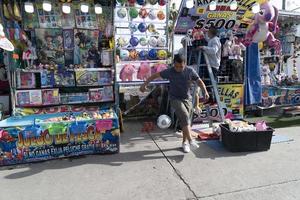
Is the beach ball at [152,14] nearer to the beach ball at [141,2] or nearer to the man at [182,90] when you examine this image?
the beach ball at [141,2]

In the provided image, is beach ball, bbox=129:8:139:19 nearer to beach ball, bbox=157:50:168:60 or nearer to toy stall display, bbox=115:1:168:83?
toy stall display, bbox=115:1:168:83

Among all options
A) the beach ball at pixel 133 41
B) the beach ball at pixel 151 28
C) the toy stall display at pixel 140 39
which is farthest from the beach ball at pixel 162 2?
Result: the beach ball at pixel 133 41

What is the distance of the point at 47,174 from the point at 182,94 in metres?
2.31

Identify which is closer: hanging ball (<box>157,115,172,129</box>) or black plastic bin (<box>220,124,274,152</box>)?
black plastic bin (<box>220,124,274,152</box>)

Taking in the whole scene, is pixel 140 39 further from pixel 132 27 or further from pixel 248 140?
pixel 248 140

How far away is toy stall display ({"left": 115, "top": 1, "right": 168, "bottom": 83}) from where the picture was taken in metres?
5.49

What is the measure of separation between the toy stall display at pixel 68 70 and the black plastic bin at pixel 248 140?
1745 mm

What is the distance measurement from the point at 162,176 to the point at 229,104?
3.07 metres

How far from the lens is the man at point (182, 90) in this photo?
4461 millimetres

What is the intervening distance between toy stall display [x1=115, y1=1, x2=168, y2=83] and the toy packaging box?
1423mm

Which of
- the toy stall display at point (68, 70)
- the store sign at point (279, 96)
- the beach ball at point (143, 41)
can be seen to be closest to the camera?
the toy stall display at point (68, 70)

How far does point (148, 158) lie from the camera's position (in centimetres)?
425

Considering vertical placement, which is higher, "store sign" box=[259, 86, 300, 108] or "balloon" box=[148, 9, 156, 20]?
"balloon" box=[148, 9, 156, 20]

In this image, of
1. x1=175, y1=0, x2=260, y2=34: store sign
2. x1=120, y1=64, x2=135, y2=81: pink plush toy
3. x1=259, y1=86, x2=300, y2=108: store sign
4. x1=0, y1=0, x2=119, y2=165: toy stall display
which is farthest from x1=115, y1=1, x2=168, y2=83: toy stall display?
x1=259, y1=86, x2=300, y2=108: store sign
